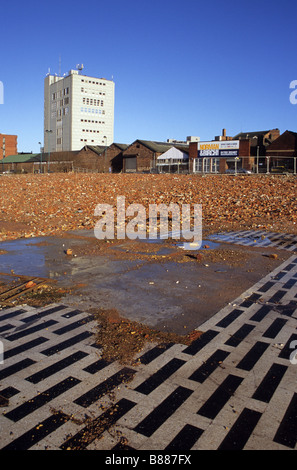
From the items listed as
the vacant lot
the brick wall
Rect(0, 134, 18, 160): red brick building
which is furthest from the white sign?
Rect(0, 134, 18, 160): red brick building

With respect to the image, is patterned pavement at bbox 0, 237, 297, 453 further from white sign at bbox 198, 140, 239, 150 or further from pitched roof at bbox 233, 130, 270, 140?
pitched roof at bbox 233, 130, 270, 140

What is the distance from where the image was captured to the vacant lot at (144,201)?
13.5 metres

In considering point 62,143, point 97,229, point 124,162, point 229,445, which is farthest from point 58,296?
point 62,143

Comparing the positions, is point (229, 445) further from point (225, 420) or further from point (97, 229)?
point (97, 229)

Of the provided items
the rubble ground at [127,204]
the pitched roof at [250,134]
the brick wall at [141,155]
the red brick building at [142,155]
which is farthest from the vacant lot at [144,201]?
the pitched roof at [250,134]

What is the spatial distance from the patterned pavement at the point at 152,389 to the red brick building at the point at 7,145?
11169cm

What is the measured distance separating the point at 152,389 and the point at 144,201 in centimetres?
1535

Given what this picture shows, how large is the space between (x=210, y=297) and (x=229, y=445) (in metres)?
3.39

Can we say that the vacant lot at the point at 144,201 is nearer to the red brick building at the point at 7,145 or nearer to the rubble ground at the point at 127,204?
the rubble ground at the point at 127,204

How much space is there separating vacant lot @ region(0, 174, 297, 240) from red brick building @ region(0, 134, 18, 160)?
3478 inches

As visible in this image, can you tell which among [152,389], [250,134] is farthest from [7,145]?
[152,389]

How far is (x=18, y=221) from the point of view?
14.4 meters

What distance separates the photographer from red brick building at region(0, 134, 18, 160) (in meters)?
105

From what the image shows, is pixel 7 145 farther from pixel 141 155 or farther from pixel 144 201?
pixel 144 201
